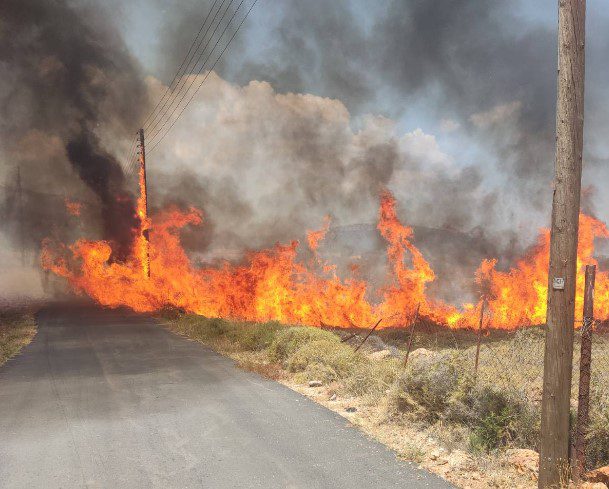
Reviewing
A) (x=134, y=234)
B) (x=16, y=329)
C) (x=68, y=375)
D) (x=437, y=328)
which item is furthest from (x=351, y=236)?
(x=68, y=375)

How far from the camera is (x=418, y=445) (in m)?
6.07

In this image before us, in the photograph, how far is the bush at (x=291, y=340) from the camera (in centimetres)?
1174

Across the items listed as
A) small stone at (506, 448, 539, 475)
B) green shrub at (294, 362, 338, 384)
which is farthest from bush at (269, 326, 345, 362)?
small stone at (506, 448, 539, 475)

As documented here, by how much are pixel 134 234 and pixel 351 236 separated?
159 feet

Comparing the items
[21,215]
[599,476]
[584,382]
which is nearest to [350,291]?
[584,382]

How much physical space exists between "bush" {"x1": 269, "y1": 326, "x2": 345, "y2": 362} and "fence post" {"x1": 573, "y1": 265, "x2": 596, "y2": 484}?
24.4 feet

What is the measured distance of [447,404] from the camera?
6.84m

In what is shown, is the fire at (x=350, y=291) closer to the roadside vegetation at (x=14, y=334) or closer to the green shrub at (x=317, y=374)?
the roadside vegetation at (x=14, y=334)

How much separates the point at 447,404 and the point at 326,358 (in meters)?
3.87

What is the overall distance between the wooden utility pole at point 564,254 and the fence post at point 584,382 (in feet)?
0.56

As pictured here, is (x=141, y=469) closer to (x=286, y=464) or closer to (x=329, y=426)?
(x=286, y=464)

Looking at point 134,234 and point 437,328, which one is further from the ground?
point 134,234

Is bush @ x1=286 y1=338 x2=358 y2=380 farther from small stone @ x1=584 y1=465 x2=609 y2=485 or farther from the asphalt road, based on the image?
small stone @ x1=584 y1=465 x2=609 y2=485

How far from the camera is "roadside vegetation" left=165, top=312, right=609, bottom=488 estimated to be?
5375 millimetres
